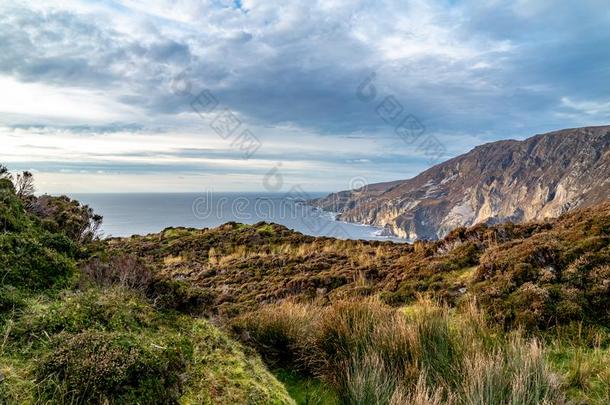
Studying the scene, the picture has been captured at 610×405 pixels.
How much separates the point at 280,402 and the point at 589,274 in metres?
6.14

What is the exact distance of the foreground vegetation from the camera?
274 cm

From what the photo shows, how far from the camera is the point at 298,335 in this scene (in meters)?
5.56

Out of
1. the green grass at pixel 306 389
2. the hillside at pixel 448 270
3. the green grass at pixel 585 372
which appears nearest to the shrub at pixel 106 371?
the green grass at pixel 306 389

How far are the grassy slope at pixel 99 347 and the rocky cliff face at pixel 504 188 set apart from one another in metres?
79.6

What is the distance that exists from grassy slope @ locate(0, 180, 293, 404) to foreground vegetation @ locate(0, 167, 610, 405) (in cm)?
1

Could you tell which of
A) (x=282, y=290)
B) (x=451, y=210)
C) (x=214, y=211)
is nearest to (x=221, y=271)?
(x=282, y=290)

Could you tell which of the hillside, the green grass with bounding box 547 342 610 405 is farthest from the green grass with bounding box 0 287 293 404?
the green grass with bounding box 547 342 610 405

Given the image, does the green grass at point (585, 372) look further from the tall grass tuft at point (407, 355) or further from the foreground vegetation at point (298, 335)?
the tall grass tuft at point (407, 355)

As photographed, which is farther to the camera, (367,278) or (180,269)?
(180,269)

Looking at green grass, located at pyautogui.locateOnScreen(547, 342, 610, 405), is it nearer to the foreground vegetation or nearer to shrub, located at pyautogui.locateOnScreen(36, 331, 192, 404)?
the foreground vegetation

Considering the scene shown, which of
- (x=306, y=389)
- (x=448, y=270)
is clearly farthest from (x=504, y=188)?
(x=306, y=389)

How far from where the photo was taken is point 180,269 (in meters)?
17.8

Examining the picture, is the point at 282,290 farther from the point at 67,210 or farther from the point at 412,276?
the point at 67,210

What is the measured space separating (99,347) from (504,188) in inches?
6319
